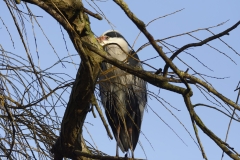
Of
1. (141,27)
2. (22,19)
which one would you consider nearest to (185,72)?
(141,27)

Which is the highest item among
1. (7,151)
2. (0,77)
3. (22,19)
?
(22,19)

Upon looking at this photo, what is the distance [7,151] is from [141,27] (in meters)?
0.83

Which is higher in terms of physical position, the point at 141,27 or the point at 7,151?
the point at 141,27

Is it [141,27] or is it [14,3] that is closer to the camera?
[141,27]

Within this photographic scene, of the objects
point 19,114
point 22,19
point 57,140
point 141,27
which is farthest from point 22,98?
point 141,27

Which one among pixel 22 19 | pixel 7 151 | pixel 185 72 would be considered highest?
pixel 22 19

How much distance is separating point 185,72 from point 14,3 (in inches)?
25.8

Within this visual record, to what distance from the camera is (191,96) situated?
1.38m

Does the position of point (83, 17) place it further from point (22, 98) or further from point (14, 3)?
point (22, 98)

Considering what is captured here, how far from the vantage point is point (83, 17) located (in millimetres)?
1634

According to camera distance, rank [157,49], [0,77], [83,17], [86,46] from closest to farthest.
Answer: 1. [157,49]
2. [86,46]
3. [83,17]
4. [0,77]

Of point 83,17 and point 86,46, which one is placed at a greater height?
point 83,17

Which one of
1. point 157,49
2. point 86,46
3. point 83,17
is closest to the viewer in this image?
point 157,49

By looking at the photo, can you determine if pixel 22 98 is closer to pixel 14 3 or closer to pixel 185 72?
pixel 14 3
